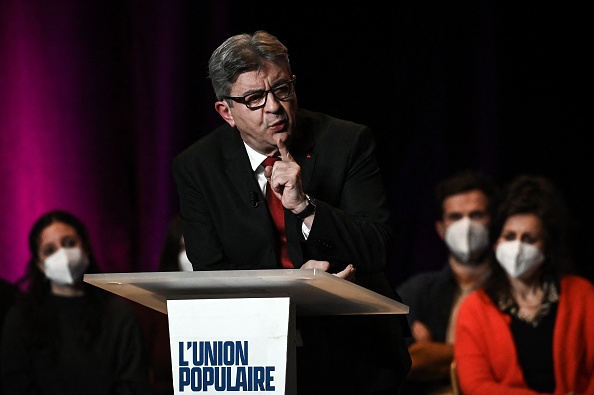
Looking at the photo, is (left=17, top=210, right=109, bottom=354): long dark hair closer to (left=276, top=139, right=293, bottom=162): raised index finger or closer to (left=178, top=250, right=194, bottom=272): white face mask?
(left=178, top=250, right=194, bottom=272): white face mask

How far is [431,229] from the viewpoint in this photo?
5.57 m

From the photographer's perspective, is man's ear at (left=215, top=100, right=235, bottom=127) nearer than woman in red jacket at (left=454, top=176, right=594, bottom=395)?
Yes

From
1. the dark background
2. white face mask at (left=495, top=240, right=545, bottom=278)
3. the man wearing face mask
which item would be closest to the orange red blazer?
white face mask at (left=495, top=240, right=545, bottom=278)

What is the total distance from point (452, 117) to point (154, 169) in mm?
1602

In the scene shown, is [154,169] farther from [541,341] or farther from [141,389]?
[541,341]

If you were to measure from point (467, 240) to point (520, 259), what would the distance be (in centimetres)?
62

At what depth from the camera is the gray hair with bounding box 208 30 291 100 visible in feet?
8.11

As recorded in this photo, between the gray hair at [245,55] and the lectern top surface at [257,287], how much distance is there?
1.95ft

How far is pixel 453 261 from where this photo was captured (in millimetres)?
4879

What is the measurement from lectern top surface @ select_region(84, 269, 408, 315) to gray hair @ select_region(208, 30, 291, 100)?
0.59m

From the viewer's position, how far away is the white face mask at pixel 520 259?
167 inches

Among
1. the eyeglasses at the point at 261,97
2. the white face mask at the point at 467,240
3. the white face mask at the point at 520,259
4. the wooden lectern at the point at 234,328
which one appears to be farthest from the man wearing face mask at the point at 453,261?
the wooden lectern at the point at 234,328

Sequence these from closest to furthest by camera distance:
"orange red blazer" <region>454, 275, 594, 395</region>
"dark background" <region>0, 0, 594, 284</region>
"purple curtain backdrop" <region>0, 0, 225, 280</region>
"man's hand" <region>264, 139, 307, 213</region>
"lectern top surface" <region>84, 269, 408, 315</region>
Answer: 1. "lectern top surface" <region>84, 269, 408, 315</region>
2. "man's hand" <region>264, 139, 307, 213</region>
3. "orange red blazer" <region>454, 275, 594, 395</region>
4. "dark background" <region>0, 0, 594, 284</region>
5. "purple curtain backdrop" <region>0, 0, 225, 280</region>

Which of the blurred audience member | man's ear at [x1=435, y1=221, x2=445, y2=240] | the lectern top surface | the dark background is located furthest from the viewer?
the dark background
